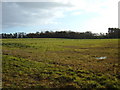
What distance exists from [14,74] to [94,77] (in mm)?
7225

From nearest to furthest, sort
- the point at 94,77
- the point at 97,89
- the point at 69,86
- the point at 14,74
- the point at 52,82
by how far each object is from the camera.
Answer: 1. the point at 97,89
2. the point at 69,86
3. the point at 52,82
4. the point at 94,77
5. the point at 14,74

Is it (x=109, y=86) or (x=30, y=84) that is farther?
(x=30, y=84)

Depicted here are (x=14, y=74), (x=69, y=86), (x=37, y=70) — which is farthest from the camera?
(x=37, y=70)

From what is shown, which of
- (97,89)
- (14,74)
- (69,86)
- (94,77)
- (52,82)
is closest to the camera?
(97,89)

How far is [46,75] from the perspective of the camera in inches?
526

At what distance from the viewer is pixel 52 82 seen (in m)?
11.7

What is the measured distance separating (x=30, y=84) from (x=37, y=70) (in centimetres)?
369

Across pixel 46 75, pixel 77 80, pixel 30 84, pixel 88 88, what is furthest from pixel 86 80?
pixel 30 84

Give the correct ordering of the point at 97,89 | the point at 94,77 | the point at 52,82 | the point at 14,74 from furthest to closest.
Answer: the point at 14,74 → the point at 94,77 → the point at 52,82 → the point at 97,89

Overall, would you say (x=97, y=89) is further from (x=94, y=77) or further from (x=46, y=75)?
(x=46, y=75)

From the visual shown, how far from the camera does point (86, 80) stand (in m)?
12.0

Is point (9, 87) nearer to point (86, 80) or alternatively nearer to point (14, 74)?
point (14, 74)

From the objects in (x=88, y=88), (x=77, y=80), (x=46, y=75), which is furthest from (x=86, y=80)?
(x=46, y=75)

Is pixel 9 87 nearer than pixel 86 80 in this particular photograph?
Yes
